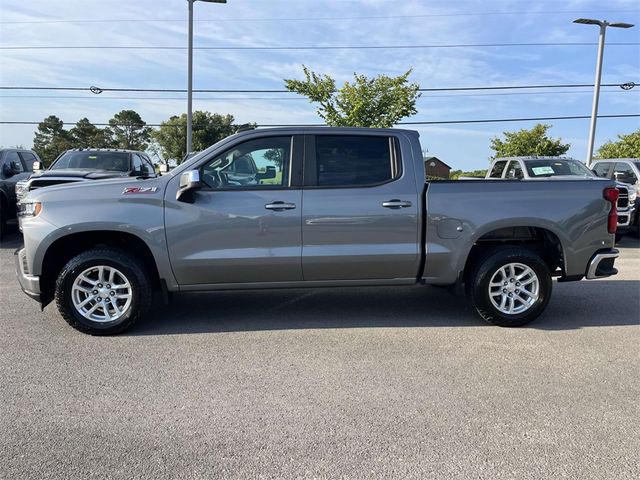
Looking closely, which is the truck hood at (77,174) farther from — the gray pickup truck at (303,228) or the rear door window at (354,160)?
the rear door window at (354,160)

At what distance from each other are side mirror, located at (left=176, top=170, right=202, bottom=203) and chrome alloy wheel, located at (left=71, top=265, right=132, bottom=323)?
0.91 metres

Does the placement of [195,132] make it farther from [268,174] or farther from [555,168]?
[268,174]

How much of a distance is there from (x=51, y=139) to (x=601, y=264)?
6841 cm

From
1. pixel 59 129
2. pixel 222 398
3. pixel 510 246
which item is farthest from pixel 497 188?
pixel 59 129

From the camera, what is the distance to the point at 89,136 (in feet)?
195

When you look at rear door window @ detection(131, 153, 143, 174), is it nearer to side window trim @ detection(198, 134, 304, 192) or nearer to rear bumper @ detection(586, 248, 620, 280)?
side window trim @ detection(198, 134, 304, 192)

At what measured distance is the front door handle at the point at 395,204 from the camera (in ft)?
16.4

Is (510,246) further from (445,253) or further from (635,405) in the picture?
(635,405)

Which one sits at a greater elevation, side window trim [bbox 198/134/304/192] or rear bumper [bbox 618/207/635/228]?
side window trim [bbox 198/134/304/192]

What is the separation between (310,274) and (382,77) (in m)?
19.4

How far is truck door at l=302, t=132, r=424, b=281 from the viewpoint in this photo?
4973mm

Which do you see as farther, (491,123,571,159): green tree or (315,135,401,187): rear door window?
(491,123,571,159): green tree

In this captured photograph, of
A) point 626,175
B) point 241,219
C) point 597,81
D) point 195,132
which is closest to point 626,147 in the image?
point 597,81

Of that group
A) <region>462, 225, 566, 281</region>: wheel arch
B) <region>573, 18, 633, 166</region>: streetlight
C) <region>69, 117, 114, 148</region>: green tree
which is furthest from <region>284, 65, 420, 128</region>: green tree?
<region>69, 117, 114, 148</region>: green tree
